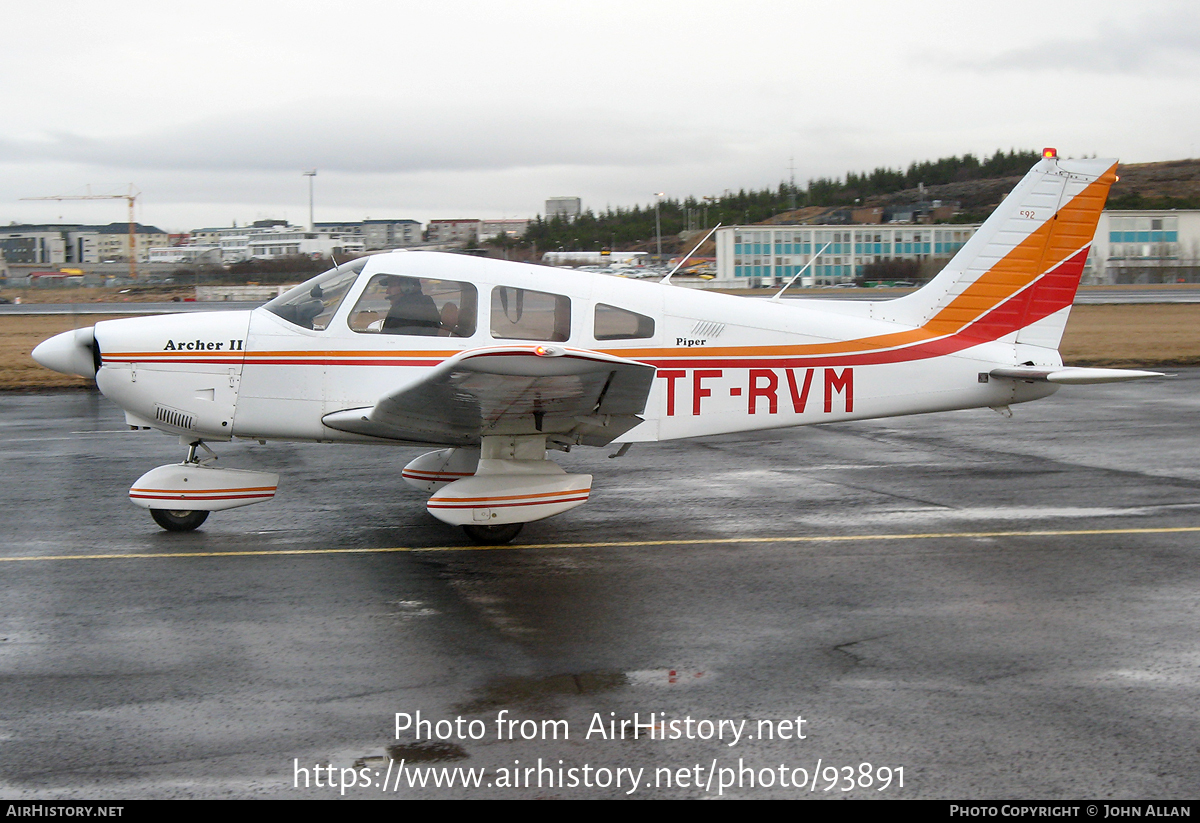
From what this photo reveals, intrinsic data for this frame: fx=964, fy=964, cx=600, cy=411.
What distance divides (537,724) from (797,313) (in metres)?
4.85

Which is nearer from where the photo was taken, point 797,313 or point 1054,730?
point 1054,730

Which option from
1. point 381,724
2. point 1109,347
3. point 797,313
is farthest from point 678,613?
point 1109,347

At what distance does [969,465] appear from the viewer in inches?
408

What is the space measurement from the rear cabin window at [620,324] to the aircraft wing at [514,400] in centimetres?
70

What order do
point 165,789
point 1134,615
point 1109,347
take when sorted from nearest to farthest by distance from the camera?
1. point 165,789
2. point 1134,615
3. point 1109,347

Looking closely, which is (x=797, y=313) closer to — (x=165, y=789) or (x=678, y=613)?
(x=678, y=613)

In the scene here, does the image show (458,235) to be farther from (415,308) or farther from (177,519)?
(177,519)

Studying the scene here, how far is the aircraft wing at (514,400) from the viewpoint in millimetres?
5895

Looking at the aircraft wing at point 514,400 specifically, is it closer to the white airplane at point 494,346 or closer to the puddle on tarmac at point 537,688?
the white airplane at point 494,346

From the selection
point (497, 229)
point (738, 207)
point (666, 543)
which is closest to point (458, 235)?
point (497, 229)

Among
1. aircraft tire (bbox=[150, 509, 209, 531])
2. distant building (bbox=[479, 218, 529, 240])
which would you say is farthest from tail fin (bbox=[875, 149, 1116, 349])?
distant building (bbox=[479, 218, 529, 240])

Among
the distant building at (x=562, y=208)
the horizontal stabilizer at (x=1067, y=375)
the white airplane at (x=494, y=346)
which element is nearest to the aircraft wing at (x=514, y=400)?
the white airplane at (x=494, y=346)

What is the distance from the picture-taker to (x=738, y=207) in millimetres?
69750

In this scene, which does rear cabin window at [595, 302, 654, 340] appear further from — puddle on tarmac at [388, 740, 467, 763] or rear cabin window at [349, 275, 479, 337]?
puddle on tarmac at [388, 740, 467, 763]
